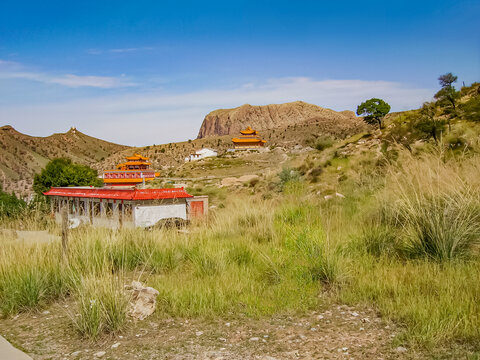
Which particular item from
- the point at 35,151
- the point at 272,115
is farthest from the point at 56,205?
the point at 272,115

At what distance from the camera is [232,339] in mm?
3992

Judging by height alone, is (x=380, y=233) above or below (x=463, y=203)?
below

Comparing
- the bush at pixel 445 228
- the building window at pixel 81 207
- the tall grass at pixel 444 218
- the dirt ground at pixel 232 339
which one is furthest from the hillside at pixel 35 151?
the bush at pixel 445 228

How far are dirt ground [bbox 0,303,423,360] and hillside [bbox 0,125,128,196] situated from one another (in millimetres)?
67166

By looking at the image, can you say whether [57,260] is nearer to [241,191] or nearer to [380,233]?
[380,233]

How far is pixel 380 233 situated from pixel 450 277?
169 cm

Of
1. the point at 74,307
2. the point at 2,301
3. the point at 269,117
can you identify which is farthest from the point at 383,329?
the point at 269,117

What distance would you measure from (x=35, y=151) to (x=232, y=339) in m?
115

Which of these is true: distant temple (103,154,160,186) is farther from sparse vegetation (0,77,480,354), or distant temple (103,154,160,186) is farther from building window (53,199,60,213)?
sparse vegetation (0,77,480,354)

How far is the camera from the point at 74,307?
502 centimetres

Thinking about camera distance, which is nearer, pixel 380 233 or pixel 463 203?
pixel 463 203

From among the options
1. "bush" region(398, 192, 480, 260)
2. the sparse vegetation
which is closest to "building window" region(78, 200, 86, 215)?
the sparse vegetation

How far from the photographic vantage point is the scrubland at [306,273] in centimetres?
417

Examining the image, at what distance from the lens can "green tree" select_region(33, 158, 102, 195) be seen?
1533 inches
